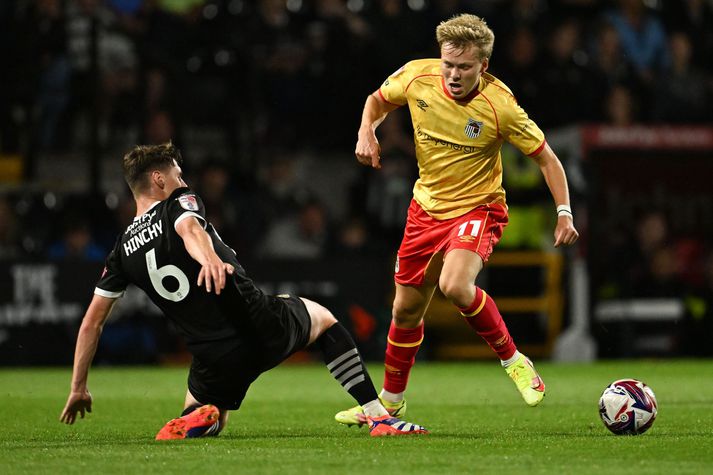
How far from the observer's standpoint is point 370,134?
25.4 feet

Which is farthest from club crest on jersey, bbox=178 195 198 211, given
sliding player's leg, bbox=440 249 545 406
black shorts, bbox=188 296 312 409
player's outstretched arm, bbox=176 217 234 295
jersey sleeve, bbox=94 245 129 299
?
sliding player's leg, bbox=440 249 545 406

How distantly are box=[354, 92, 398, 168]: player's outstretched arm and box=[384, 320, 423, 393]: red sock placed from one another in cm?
105

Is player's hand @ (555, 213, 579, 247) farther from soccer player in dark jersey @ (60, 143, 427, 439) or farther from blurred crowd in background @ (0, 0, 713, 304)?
blurred crowd in background @ (0, 0, 713, 304)

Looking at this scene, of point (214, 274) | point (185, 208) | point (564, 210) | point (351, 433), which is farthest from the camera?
point (564, 210)

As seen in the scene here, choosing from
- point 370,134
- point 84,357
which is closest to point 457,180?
point 370,134

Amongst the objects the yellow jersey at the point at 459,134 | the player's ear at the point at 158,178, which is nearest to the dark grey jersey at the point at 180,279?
the player's ear at the point at 158,178

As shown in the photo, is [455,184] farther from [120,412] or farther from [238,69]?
→ [238,69]

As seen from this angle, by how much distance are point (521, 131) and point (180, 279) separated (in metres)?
2.21

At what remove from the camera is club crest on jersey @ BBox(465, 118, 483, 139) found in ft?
25.7

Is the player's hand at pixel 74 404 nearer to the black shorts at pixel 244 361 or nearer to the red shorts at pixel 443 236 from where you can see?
the black shorts at pixel 244 361

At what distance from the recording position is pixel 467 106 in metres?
7.84

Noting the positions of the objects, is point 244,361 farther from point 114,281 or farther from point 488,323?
point 488,323

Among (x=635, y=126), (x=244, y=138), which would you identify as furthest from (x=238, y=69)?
(x=635, y=126)

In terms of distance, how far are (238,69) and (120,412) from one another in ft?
24.6
